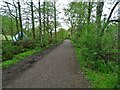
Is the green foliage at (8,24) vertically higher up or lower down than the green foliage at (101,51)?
higher up

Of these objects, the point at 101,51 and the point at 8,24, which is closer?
the point at 101,51

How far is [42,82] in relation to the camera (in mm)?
8047

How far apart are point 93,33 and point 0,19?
2197 cm

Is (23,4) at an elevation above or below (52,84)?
above

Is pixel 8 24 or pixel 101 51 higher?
pixel 8 24

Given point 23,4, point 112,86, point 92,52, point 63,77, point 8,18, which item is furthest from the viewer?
point 8,18

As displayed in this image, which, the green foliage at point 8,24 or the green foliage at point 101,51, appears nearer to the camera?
the green foliage at point 101,51

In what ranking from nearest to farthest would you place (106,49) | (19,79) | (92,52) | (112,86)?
(112,86), (19,79), (106,49), (92,52)

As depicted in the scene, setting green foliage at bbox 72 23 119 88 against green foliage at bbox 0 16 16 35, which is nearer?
green foliage at bbox 72 23 119 88

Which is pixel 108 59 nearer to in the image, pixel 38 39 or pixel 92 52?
pixel 92 52

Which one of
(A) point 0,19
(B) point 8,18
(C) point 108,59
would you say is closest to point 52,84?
(C) point 108,59

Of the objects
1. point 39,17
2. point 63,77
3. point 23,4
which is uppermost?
point 23,4

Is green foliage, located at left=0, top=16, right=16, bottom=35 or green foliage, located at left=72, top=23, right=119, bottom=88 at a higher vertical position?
green foliage, located at left=0, top=16, right=16, bottom=35

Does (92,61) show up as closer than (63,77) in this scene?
No
